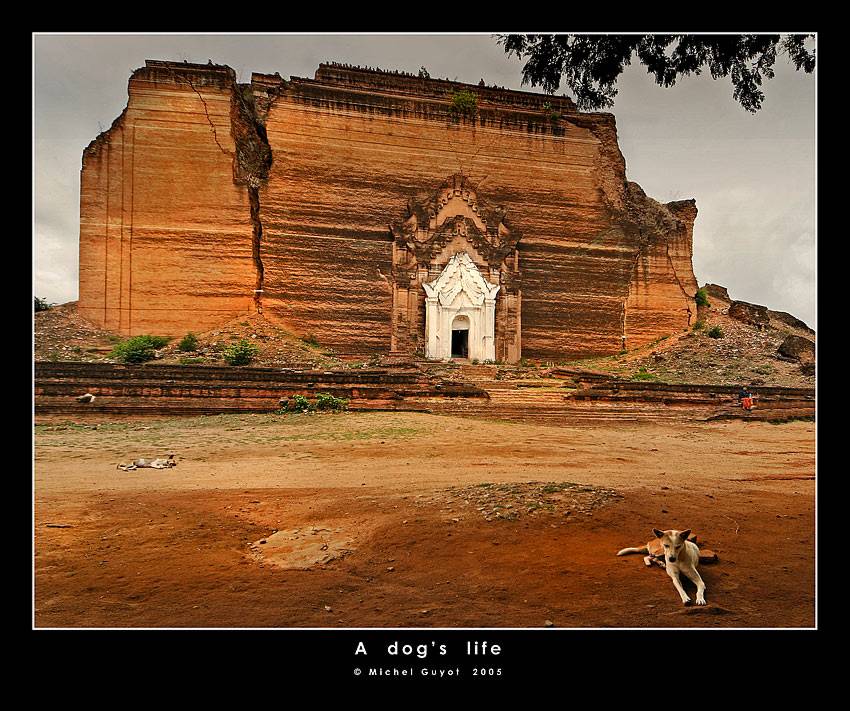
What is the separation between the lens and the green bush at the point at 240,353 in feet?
60.5

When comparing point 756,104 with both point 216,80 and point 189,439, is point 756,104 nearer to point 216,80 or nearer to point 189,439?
point 189,439

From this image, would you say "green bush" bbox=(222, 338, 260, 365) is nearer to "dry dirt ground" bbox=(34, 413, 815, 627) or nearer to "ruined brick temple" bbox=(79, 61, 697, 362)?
"ruined brick temple" bbox=(79, 61, 697, 362)

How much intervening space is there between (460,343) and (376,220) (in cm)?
717

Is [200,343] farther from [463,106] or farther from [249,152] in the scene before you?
[463,106]

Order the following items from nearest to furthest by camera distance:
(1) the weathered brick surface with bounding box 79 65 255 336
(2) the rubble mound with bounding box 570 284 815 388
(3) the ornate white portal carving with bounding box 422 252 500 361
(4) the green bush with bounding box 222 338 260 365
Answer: (4) the green bush with bounding box 222 338 260 365
(2) the rubble mound with bounding box 570 284 815 388
(1) the weathered brick surface with bounding box 79 65 255 336
(3) the ornate white portal carving with bounding box 422 252 500 361

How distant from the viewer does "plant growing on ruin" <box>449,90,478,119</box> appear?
26.1 m

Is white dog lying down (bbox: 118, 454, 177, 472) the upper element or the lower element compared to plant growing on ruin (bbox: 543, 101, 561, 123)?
lower

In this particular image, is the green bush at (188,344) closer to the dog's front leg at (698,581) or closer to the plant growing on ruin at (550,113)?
the dog's front leg at (698,581)

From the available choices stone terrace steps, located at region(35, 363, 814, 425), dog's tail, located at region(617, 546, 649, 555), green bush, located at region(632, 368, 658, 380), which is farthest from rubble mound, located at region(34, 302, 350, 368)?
dog's tail, located at region(617, 546, 649, 555)

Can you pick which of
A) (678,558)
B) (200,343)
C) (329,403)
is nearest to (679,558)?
(678,558)

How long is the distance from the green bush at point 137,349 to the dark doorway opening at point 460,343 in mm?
12958

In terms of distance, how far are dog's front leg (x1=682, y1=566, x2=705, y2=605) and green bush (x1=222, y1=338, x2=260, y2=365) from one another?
16.9m

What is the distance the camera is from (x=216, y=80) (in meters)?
23.2
